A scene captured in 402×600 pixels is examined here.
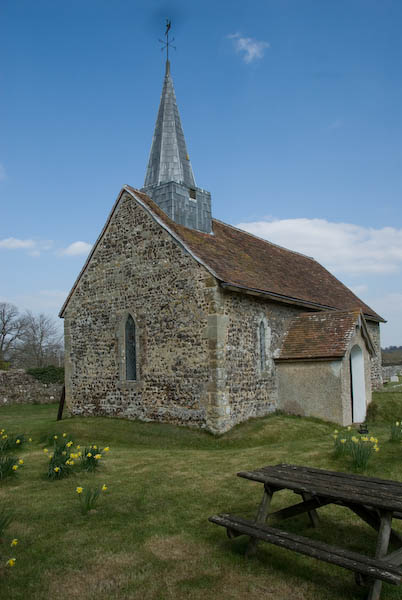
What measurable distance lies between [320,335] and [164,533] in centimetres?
1123

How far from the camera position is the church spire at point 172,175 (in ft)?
56.4

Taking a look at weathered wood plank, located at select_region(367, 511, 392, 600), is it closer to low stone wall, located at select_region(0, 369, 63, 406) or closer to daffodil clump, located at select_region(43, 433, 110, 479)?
daffodil clump, located at select_region(43, 433, 110, 479)

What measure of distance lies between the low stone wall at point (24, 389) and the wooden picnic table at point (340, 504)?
21730 mm

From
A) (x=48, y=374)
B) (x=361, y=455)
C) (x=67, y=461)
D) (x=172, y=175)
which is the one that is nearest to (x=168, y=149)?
(x=172, y=175)

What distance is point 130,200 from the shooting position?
16.8m

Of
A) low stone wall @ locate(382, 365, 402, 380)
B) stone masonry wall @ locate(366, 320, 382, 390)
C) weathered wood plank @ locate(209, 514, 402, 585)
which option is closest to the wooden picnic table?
weathered wood plank @ locate(209, 514, 402, 585)

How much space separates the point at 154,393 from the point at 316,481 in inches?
412

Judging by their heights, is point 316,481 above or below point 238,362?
below

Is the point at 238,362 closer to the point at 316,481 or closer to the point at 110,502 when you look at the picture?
the point at 110,502

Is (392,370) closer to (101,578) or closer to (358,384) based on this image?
(358,384)

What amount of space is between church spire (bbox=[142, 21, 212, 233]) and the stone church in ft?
Answer: 0.16

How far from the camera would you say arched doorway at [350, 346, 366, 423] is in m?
16.6

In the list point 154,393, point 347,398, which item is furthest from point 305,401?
point 154,393

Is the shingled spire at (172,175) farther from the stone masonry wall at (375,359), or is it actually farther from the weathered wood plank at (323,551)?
the weathered wood plank at (323,551)
